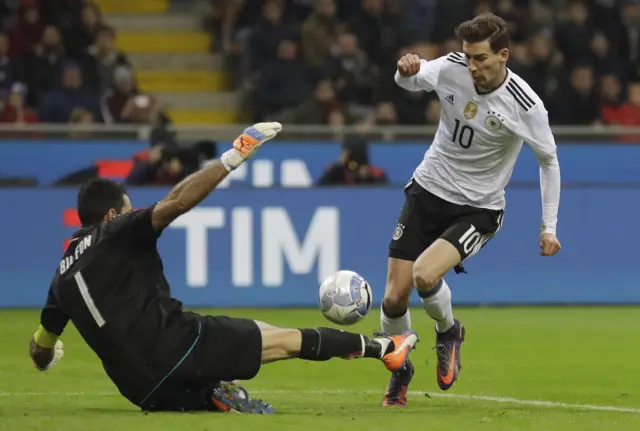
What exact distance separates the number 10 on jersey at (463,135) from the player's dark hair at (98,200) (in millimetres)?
2381

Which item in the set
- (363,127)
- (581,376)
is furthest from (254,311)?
(581,376)

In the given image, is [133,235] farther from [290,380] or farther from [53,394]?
[290,380]

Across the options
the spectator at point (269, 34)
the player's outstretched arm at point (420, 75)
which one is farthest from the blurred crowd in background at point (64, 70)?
the player's outstretched arm at point (420, 75)

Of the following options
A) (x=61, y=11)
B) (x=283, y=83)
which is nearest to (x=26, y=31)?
(x=61, y=11)

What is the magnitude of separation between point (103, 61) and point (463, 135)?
10517mm

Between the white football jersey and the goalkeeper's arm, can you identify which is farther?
the white football jersey

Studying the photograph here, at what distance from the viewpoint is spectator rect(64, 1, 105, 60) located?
61.1 feet

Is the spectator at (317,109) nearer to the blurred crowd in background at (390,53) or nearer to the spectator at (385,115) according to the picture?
the blurred crowd in background at (390,53)

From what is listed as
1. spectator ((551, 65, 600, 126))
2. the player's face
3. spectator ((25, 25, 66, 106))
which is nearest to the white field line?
the player's face

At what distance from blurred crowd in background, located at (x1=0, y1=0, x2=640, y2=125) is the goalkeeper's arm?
934cm

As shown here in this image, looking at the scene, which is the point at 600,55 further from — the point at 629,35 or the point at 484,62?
the point at 484,62

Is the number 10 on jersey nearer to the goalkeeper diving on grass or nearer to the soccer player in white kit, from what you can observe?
the soccer player in white kit

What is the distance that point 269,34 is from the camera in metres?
19.3

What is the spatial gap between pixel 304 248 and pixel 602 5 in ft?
27.3
